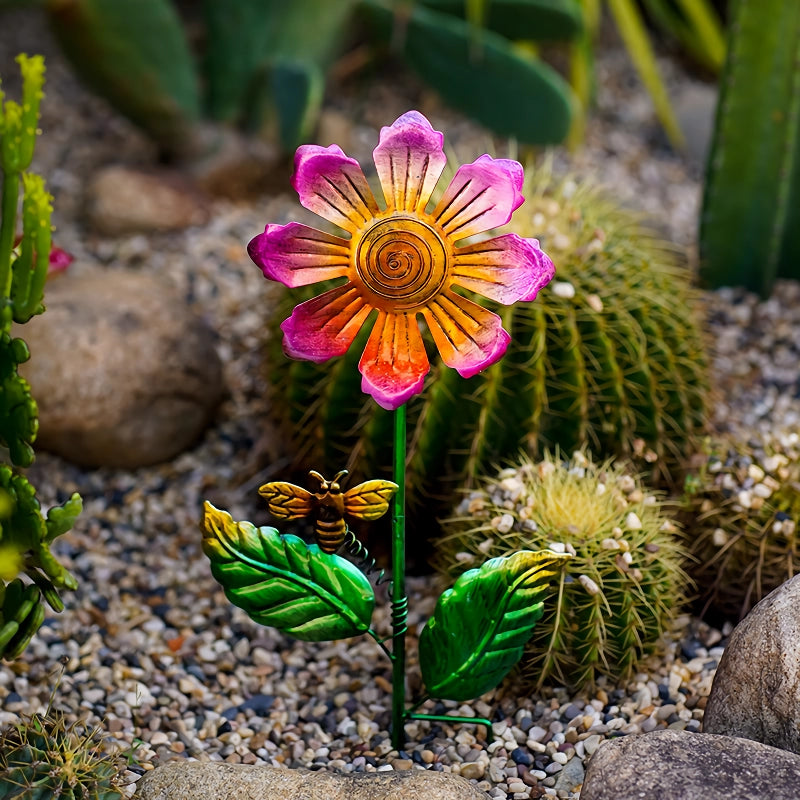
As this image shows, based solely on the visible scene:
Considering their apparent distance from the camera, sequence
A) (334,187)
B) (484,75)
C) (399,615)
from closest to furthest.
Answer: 1. (334,187)
2. (399,615)
3. (484,75)

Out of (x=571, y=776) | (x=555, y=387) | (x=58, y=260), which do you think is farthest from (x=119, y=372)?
(x=571, y=776)

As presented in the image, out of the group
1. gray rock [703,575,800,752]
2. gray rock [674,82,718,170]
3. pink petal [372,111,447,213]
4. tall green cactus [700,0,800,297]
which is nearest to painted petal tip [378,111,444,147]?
pink petal [372,111,447,213]

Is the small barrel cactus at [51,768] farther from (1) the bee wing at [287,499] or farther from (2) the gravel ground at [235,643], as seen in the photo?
(1) the bee wing at [287,499]

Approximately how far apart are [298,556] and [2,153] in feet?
2.29

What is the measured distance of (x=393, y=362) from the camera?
149 centimetres

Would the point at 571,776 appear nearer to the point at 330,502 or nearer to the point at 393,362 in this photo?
the point at 330,502

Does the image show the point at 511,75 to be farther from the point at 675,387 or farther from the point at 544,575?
the point at 544,575

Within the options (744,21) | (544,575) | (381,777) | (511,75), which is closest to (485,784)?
(381,777)

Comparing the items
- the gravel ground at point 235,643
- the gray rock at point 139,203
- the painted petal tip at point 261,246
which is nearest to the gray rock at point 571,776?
the gravel ground at point 235,643

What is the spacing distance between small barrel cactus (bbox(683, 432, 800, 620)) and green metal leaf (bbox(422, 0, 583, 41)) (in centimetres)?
192

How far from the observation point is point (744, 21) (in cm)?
274

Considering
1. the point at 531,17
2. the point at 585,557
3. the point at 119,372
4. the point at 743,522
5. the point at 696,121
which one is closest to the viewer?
the point at 585,557

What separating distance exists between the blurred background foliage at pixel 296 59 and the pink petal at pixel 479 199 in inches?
67.2

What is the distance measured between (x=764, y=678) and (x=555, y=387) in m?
0.70
